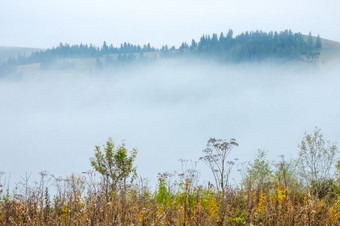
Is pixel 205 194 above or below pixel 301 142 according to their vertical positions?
below

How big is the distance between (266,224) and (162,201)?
7.44m

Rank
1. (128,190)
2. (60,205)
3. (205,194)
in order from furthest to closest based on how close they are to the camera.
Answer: (205,194) < (128,190) < (60,205)

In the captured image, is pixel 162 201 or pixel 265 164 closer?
pixel 162 201

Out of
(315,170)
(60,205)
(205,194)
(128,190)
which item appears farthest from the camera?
(315,170)

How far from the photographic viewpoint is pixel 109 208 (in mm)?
6586

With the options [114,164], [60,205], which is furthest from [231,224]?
[114,164]

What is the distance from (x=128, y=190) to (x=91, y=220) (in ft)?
14.6

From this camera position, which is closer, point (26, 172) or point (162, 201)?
point (26, 172)

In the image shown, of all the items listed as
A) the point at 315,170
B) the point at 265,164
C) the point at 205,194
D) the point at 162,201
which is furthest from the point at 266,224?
the point at 265,164

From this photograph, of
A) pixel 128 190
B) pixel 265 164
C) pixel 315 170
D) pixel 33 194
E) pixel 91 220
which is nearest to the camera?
pixel 91 220

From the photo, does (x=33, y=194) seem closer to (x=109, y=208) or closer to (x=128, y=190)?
(x=109, y=208)

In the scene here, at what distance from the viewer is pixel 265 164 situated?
91.0ft

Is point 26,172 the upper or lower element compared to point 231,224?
upper

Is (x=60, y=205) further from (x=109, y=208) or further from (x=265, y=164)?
(x=265, y=164)
